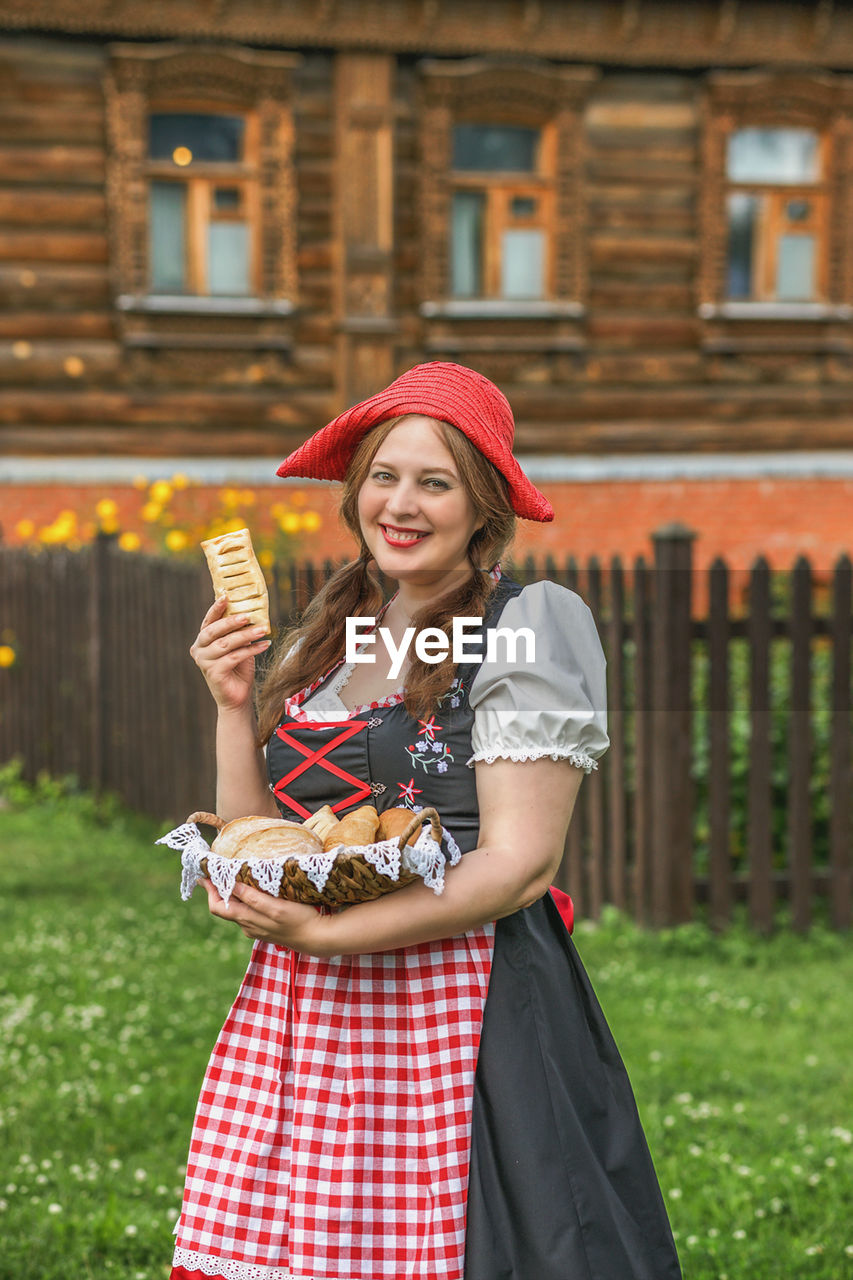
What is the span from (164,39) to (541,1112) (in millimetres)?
10688

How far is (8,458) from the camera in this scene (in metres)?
10.9

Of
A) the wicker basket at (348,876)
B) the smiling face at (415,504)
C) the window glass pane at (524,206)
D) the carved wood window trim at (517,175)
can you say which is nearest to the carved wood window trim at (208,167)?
the carved wood window trim at (517,175)

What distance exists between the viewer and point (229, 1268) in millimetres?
1956

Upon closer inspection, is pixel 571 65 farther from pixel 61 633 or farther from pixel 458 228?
pixel 61 633

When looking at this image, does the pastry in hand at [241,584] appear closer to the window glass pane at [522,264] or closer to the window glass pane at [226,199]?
the window glass pane at [226,199]

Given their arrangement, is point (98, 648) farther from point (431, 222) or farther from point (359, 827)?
point (359, 827)

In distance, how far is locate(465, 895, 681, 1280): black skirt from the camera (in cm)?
189

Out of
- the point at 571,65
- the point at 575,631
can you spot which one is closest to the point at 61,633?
the point at 571,65

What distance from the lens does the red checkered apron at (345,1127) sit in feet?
6.22

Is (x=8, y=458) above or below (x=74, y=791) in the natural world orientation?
above

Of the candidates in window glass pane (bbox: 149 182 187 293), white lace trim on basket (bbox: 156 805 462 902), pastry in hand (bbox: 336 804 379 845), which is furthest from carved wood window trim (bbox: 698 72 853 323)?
white lace trim on basket (bbox: 156 805 462 902)

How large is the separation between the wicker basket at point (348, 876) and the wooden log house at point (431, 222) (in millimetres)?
9730

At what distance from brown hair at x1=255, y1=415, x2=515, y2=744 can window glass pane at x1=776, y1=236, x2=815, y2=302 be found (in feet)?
36.6

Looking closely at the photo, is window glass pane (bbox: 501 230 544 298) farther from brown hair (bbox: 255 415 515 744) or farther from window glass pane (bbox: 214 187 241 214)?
brown hair (bbox: 255 415 515 744)
